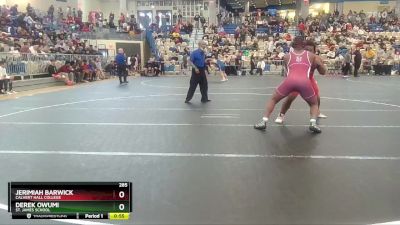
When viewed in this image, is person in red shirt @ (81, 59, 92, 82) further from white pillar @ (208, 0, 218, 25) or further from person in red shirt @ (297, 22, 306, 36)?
white pillar @ (208, 0, 218, 25)

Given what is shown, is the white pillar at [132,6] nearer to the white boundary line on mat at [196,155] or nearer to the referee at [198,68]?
the referee at [198,68]

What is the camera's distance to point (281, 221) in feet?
10.9

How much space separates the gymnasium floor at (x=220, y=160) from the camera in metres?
3.58

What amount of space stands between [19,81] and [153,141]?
11.7 metres

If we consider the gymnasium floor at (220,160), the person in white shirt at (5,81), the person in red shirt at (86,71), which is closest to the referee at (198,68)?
the gymnasium floor at (220,160)

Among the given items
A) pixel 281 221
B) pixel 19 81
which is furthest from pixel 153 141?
pixel 19 81

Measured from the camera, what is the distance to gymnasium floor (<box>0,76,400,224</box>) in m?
3.58

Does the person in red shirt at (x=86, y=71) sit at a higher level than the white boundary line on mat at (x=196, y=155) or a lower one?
higher

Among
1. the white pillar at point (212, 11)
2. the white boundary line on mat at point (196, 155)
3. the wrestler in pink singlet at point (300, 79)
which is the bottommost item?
the white boundary line on mat at point (196, 155)

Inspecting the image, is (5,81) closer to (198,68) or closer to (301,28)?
(198,68)

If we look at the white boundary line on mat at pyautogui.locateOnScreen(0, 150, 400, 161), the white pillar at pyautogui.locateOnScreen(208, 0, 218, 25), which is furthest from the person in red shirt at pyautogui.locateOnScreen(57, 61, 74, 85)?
the white pillar at pyautogui.locateOnScreen(208, 0, 218, 25)

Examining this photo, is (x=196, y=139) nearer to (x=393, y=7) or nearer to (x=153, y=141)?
(x=153, y=141)
